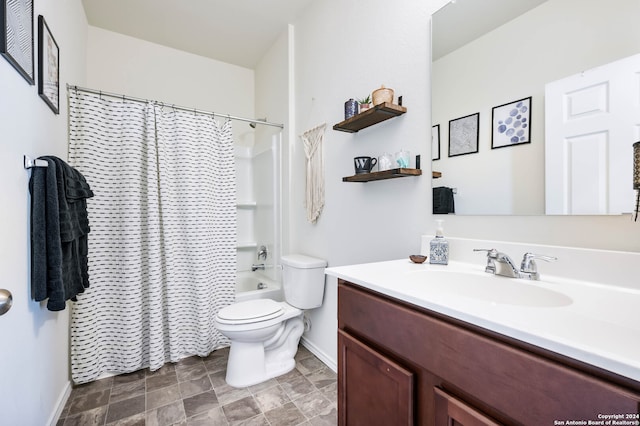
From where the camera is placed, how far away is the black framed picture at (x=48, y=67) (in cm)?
126

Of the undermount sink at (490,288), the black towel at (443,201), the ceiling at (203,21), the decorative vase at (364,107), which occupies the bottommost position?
the undermount sink at (490,288)

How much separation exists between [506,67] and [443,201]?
0.56 meters

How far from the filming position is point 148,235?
2.00m

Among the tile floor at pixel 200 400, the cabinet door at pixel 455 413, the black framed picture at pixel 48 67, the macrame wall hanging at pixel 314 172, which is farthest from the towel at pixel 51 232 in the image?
the cabinet door at pixel 455 413

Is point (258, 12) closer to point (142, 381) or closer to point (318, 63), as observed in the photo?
point (318, 63)

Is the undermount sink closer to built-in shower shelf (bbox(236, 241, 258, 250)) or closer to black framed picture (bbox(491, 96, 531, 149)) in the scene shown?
black framed picture (bbox(491, 96, 531, 149))

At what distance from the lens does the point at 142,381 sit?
186 cm

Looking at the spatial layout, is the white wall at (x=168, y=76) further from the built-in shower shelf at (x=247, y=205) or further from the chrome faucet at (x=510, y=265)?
the chrome faucet at (x=510, y=265)

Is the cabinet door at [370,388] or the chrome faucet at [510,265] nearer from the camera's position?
the cabinet door at [370,388]

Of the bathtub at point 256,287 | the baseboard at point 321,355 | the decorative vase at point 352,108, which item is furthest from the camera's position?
the bathtub at point 256,287

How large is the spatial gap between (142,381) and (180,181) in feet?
4.51

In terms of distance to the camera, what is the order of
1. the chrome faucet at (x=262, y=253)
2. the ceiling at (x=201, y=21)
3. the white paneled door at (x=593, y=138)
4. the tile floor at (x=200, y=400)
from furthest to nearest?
the chrome faucet at (x=262, y=253)
the ceiling at (x=201, y=21)
the tile floor at (x=200, y=400)
the white paneled door at (x=593, y=138)

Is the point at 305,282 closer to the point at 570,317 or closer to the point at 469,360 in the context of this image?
the point at 469,360

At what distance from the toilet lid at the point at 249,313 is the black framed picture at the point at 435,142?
4.43ft
